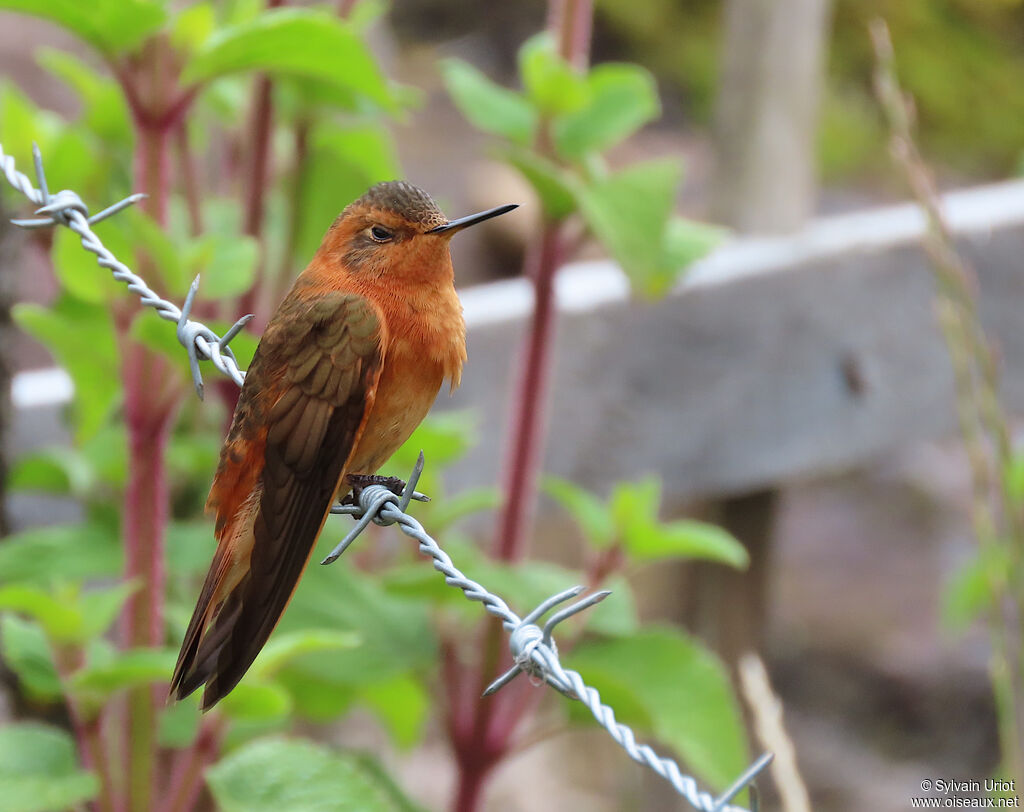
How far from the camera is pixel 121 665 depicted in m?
1.43

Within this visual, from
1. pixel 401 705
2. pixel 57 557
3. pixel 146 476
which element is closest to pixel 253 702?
pixel 146 476

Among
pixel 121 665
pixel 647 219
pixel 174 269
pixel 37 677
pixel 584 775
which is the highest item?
pixel 174 269

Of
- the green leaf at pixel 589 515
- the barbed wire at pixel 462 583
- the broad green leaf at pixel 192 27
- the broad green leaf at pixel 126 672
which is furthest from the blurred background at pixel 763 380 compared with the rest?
the broad green leaf at pixel 126 672

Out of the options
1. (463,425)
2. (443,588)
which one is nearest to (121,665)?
(443,588)

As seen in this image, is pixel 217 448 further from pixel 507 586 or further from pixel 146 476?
pixel 507 586

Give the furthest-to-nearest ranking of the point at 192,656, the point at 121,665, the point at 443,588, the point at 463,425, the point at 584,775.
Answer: the point at 584,775
the point at 463,425
the point at 443,588
the point at 121,665
the point at 192,656

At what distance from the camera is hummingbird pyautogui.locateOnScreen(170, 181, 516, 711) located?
1.30m

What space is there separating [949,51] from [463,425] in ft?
10.5

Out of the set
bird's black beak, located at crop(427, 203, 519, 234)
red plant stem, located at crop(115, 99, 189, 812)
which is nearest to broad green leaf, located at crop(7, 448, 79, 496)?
red plant stem, located at crop(115, 99, 189, 812)

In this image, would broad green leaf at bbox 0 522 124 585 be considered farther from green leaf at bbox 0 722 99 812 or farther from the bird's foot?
the bird's foot

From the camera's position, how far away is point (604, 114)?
76.9 inches

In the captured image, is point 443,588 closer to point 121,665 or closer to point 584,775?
point 121,665

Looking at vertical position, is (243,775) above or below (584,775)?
above

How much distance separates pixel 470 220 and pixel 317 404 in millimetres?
260
